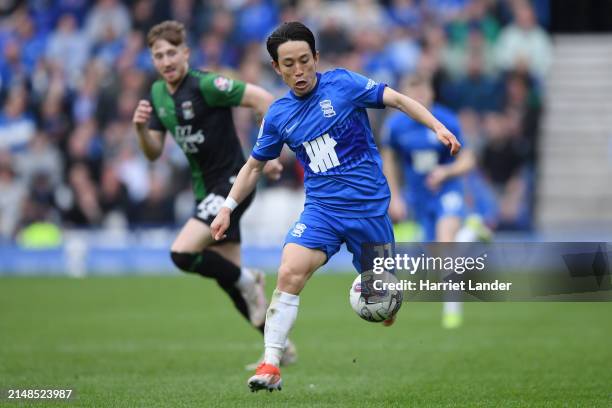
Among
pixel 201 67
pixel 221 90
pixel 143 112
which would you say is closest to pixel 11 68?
pixel 201 67

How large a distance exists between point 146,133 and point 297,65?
2601 mm

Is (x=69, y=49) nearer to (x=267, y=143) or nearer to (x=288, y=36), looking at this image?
(x=267, y=143)

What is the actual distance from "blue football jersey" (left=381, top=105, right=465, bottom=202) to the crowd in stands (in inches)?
299

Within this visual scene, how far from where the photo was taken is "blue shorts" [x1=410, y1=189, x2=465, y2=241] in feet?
42.3

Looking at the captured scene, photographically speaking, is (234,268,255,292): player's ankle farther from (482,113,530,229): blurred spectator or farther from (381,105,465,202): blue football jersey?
(482,113,530,229): blurred spectator

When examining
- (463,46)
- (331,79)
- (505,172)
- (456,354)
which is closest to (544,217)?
(505,172)

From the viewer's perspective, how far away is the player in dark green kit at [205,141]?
32.0ft

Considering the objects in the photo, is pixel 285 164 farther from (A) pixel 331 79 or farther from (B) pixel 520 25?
(A) pixel 331 79

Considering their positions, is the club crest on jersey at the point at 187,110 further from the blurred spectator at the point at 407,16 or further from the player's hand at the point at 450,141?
the blurred spectator at the point at 407,16

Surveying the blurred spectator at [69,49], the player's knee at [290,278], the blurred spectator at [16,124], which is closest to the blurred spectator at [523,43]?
the blurred spectator at [69,49]

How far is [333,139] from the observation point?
770cm

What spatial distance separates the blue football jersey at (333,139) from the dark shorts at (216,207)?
2139 mm

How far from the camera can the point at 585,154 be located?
2417 cm

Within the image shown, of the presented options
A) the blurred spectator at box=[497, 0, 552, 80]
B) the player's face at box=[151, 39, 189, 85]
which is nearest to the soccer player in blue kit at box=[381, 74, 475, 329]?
the player's face at box=[151, 39, 189, 85]
